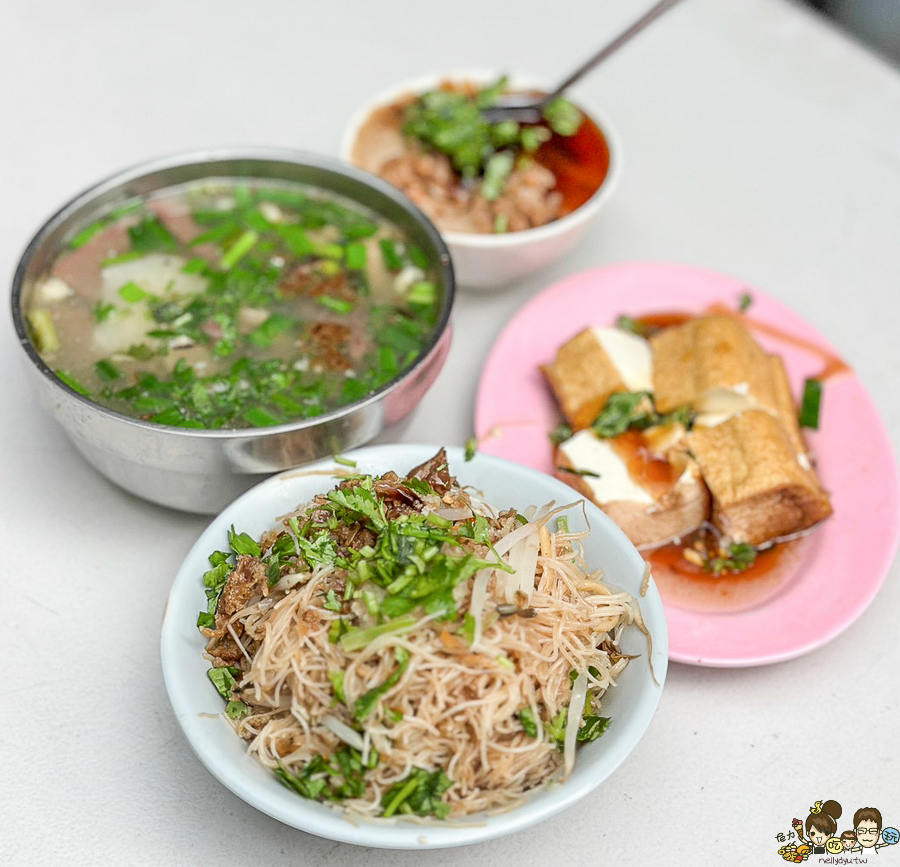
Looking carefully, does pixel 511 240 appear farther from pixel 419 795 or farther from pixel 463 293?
pixel 419 795

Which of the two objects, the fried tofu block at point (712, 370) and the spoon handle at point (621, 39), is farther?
the spoon handle at point (621, 39)

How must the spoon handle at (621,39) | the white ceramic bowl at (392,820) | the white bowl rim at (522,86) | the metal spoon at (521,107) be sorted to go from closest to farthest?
the white ceramic bowl at (392,820) < the white bowl rim at (522,86) < the spoon handle at (621,39) < the metal spoon at (521,107)

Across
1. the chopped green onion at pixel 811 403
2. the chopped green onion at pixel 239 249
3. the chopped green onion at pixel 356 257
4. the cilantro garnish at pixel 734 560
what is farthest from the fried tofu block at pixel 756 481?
the chopped green onion at pixel 239 249

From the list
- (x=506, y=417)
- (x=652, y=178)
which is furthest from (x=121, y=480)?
(x=652, y=178)

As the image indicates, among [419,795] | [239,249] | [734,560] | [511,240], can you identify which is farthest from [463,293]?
[419,795]

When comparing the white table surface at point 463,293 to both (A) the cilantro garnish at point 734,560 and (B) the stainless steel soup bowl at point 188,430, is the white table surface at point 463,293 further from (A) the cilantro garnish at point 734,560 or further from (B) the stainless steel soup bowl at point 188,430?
(B) the stainless steel soup bowl at point 188,430

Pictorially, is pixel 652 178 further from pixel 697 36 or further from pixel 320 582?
pixel 320 582
